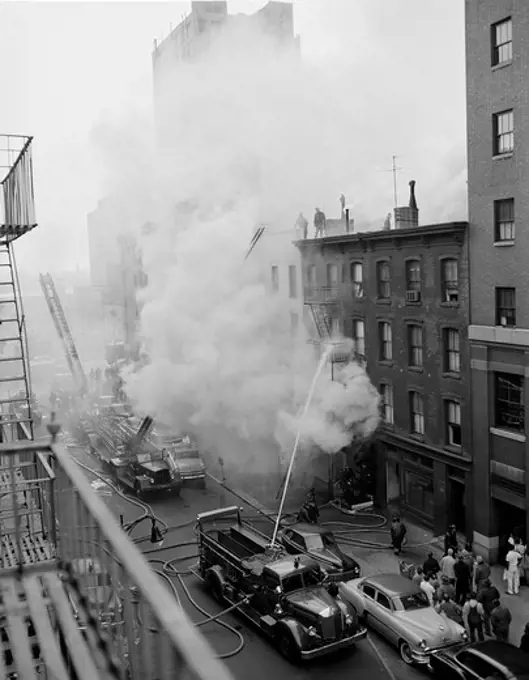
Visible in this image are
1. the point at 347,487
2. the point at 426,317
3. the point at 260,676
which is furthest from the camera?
the point at 347,487

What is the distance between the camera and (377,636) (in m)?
14.7

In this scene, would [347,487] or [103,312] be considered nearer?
[347,487]

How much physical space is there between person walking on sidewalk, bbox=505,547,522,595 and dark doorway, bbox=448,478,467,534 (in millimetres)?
3716

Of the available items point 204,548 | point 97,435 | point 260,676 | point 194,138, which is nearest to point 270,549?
point 204,548

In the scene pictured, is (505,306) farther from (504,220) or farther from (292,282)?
(292,282)

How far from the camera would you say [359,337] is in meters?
25.1

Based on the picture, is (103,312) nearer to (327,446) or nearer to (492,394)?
(327,446)

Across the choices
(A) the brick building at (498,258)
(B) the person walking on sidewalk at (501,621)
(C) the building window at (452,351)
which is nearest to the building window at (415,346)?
(C) the building window at (452,351)

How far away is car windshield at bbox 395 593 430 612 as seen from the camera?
14.2 m

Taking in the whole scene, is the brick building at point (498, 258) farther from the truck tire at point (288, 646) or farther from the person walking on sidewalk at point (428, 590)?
the truck tire at point (288, 646)

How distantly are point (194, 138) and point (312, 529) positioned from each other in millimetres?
23046

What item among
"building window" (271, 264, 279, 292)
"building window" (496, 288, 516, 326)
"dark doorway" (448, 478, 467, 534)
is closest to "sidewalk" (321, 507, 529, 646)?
"dark doorway" (448, 478, 467, 534)

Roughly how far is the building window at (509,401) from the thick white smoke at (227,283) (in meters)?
5.34

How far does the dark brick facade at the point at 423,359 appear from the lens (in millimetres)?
20484
